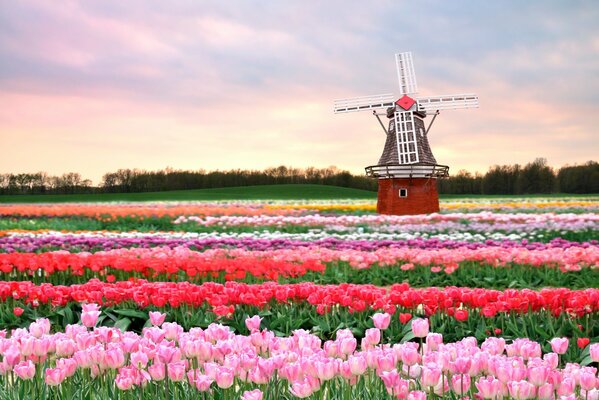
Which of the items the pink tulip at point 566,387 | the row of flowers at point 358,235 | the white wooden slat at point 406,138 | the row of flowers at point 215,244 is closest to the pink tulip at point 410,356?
the pink tulip at point 566,387

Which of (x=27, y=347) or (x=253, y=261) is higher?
(x=27, y=347)

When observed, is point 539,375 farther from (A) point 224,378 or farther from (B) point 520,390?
(A) point 224,378

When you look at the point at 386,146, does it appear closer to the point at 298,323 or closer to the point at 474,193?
the point at 298,323

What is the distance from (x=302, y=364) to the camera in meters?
2.97

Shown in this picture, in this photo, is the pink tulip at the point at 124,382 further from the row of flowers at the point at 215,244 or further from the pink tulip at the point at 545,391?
the row of flowers at the point at 215,244

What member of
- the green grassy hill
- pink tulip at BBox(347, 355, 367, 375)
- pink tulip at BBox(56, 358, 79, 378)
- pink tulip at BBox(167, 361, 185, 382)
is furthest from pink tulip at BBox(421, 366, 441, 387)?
the green grassy hill

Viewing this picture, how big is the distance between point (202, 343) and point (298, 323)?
9.10 feet

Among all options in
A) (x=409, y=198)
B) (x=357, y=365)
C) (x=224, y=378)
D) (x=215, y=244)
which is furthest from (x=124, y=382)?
(x=409, y=198)

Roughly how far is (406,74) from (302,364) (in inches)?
1009

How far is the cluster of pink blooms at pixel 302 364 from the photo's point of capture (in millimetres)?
2928

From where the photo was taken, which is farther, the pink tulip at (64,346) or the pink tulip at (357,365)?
the pink tulip at (64,346)

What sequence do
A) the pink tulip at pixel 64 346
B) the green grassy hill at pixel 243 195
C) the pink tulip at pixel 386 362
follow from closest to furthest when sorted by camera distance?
the pink tulip at pixel 386 362 < the pink tulip at pixel 64 346 < the green grassy hill at pixel 243 195

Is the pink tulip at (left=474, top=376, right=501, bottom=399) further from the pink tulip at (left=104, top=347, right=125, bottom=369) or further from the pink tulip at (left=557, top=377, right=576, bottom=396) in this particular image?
the pink tulip at (left=104, top=347, right=125, bottom=369)

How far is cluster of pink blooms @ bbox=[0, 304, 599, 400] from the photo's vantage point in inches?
115
